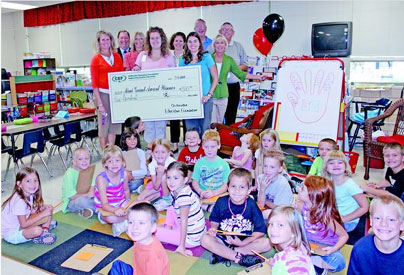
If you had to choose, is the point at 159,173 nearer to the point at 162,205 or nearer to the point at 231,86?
the point at 162,205

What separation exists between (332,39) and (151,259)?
574cm

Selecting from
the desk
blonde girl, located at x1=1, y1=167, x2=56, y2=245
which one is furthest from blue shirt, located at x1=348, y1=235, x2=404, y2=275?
the desk

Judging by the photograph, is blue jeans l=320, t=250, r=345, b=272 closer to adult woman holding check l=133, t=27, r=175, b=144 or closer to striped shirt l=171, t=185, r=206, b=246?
striped shirt l=171, t=185, r=206, b=246

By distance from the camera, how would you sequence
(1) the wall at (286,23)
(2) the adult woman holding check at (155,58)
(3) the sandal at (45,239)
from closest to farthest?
(3) the sandal at (45,239) < (2) the adult woman holding check at (155,58) < (1) the wall at (286,23)

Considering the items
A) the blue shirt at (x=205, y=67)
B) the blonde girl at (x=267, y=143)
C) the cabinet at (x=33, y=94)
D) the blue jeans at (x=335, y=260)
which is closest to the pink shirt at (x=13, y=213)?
the blonde girl at (x=267, y=143)

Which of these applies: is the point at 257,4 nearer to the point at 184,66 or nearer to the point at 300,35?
the point at 300,35

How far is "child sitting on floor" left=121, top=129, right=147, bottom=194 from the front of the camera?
3.99 metres

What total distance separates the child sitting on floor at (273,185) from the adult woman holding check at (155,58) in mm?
2019

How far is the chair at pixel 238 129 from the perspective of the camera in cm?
470

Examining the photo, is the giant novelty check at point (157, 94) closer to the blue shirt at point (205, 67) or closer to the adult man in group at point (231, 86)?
the blue shirt at point (205, 67)

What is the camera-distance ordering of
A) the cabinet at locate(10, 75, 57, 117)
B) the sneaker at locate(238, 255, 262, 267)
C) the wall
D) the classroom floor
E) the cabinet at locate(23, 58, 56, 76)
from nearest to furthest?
the sneaker at locate(238, 255, 262, 267) → the classroom floor → the wall → the cabinet at locate(10, 75, 57, 117) → the cabinet at locate(23, 58, 56, 76)

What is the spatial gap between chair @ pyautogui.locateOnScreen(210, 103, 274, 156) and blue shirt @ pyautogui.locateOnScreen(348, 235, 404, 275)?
272 cm

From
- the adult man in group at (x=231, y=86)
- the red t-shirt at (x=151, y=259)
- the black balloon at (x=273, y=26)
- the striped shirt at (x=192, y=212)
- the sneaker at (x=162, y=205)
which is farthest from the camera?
the black balloon at (x=273, y=26)

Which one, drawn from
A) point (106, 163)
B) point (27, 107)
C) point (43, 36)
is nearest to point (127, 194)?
point (106, 163)
